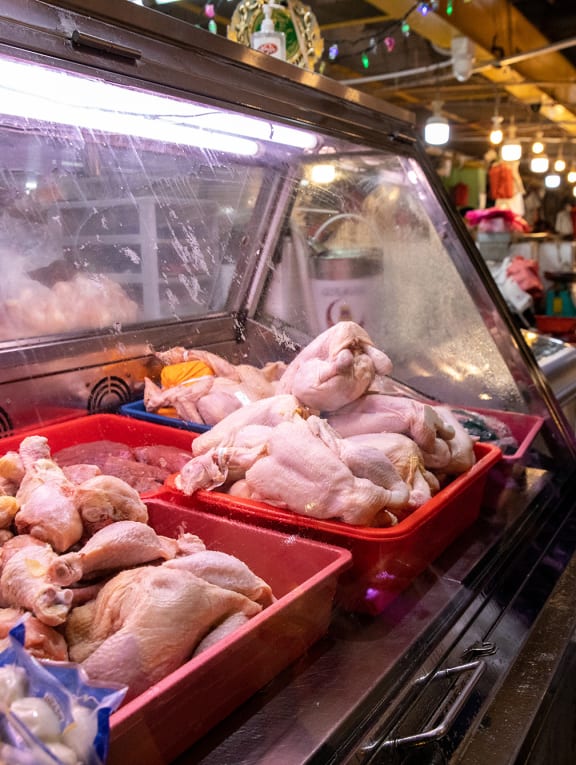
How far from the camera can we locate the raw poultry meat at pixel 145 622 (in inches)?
34.1

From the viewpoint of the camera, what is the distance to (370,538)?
4.05ft

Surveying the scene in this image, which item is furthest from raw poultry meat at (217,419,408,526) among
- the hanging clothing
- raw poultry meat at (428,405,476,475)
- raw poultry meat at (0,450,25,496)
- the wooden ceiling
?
the hanging clothing

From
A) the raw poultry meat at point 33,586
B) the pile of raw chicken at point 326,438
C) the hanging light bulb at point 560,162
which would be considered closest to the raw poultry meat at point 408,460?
the pile of raw chicken at point 326,438

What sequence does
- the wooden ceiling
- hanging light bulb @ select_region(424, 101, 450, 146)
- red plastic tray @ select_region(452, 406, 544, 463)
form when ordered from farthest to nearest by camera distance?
hanging light bulb @ select_region(424, 101, 450, 146) → the wooden ceiling → red plastic tray @ select_region(452, 406, 544, 463)

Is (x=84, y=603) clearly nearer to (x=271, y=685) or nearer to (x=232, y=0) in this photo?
(x=271, y=685)

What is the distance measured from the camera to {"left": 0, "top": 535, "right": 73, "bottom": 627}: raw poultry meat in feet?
2.90

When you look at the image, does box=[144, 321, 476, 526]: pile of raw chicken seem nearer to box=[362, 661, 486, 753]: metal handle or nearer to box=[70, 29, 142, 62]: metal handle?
box=[362, 661, 486, 753]: metal handle

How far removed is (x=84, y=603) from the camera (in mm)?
981

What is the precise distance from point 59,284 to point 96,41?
27.0 inches

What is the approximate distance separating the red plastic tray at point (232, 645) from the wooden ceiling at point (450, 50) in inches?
139

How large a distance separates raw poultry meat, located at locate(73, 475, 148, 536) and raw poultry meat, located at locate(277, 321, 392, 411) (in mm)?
558

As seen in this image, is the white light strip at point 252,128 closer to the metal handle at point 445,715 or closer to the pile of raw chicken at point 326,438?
the pile of raw chicken at point 326,438

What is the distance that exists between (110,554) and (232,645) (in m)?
0.23

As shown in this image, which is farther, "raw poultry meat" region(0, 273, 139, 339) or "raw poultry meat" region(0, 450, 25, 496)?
"raw poultry meat" region(0, 273, 139, 339)
